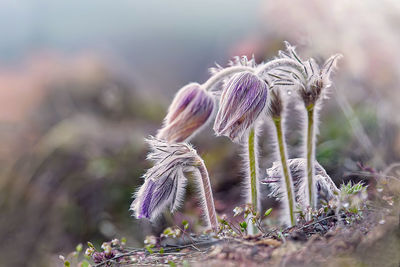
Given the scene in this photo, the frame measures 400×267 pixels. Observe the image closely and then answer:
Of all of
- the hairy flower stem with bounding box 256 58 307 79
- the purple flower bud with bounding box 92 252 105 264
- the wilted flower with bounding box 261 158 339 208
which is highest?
the hairy flower stem with bounding box 256 58 307 79

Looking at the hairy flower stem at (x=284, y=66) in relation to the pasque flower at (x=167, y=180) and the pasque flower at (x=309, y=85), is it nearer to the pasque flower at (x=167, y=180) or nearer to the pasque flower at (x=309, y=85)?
the pasque flower at (x=309, y=85)

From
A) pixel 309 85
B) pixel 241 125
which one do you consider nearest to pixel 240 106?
pixel 241 125

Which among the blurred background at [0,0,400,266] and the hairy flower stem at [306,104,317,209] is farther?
the blurred background at [0,0,400,266]

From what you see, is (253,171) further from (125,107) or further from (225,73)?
(125,107)

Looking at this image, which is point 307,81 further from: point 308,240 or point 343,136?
point 343,136

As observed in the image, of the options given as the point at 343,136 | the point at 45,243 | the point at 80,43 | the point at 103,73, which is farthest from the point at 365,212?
the point at 80,43

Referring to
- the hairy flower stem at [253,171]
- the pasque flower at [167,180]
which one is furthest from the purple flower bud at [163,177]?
the hairy flower stem at [253,171]

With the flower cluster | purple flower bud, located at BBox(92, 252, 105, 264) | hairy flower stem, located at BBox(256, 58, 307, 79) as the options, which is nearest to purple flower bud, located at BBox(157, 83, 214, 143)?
the flower cluster

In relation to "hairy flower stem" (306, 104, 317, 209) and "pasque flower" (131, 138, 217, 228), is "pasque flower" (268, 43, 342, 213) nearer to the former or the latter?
"hairy flower stem" (306, 104, 317, 209)
